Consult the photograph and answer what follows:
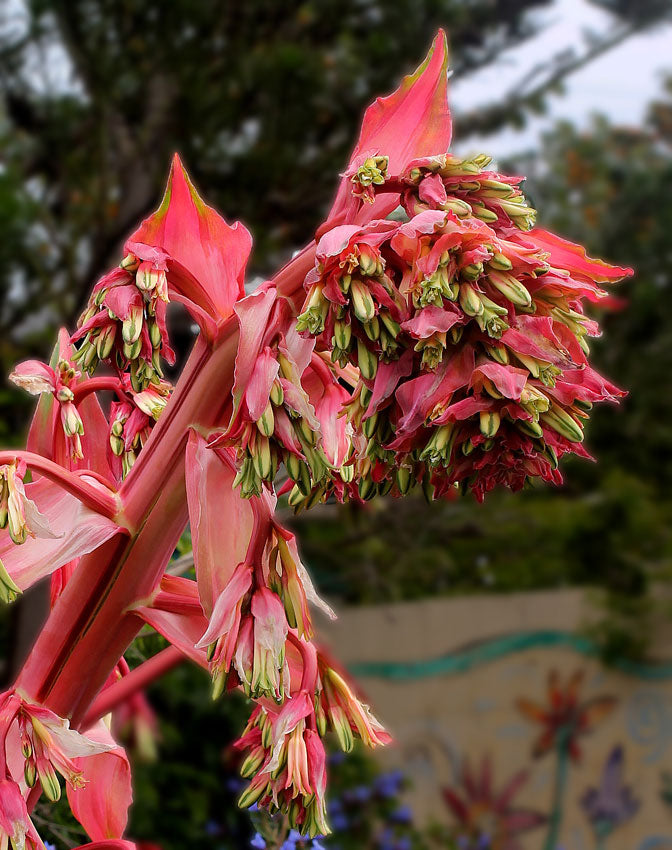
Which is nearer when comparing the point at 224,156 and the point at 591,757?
the point at 224,156

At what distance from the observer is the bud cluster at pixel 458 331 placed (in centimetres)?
37

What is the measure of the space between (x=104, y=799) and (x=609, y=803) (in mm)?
3792

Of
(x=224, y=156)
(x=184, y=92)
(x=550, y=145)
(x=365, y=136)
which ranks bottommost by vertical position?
(x=550, y=145)

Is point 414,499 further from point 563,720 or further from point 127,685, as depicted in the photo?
point 127,685

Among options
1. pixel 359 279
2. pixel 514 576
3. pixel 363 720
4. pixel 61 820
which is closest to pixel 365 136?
pixel 359 279

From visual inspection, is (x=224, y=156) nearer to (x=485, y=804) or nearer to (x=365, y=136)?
(x=365, y=136)

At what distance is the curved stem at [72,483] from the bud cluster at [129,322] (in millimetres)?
48

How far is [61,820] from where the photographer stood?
67 centimetres

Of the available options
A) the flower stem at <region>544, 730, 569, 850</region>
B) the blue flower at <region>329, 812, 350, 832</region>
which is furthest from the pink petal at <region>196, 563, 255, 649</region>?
the flower stem at <region>544, 730, 569, 850</region>

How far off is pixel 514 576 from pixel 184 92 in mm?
2803

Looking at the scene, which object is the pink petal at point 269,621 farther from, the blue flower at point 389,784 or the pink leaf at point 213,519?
the blue flower at point 389,784

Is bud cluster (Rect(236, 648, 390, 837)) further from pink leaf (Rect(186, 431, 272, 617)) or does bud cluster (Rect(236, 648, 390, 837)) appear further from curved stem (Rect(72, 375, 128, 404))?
curved stem (Rect(72, 375, 128, 404))

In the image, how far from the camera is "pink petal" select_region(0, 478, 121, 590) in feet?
1.48

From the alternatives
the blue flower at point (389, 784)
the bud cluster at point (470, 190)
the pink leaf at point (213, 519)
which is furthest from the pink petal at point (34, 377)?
the blue flower at point (389, 784)
